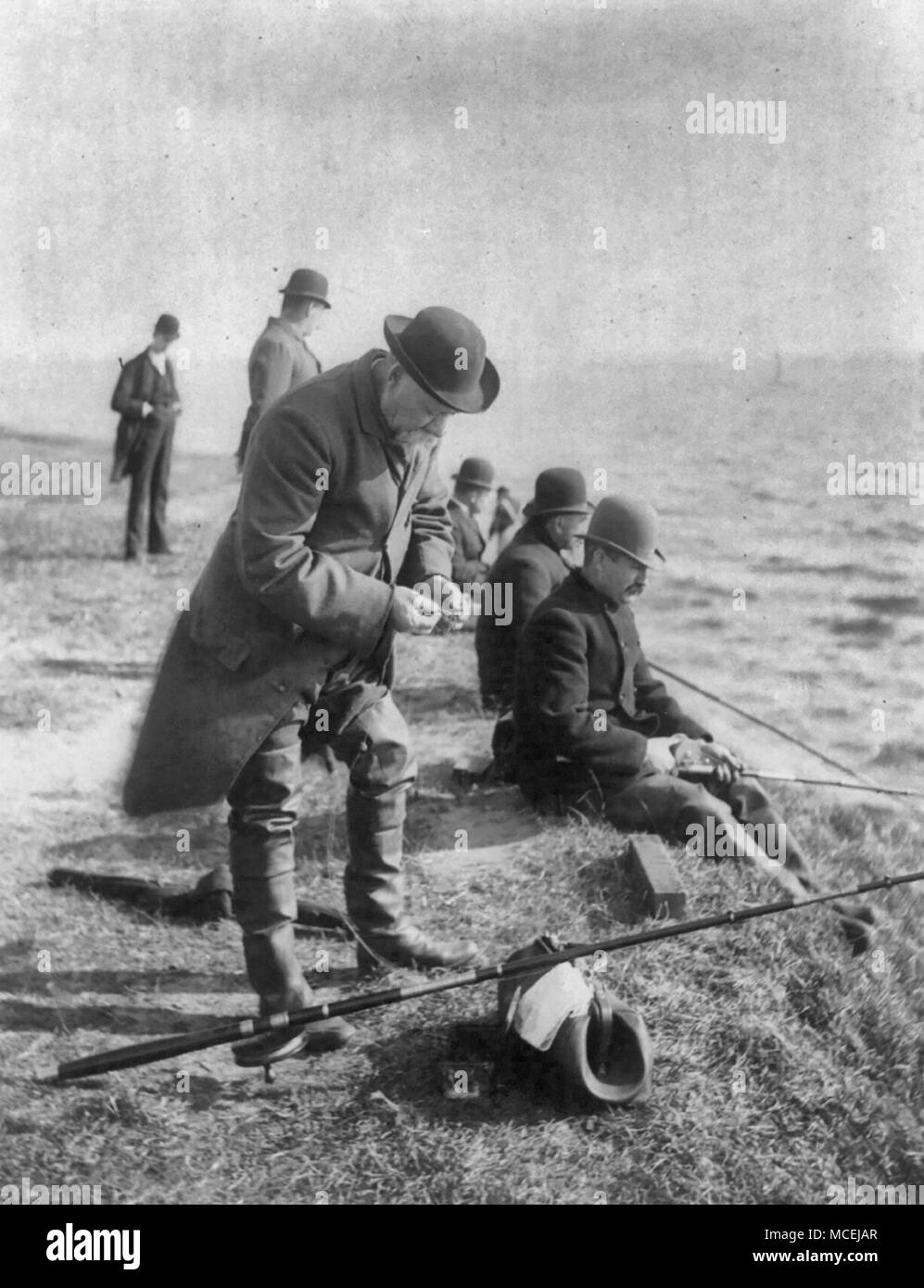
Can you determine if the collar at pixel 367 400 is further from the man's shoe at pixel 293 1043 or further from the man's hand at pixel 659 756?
the man's hand at pixel 659 756

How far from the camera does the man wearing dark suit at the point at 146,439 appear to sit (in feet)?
30.3

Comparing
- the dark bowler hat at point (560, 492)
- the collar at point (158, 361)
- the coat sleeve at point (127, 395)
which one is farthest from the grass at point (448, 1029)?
the collar at point (158, 361)

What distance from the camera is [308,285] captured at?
254 inches

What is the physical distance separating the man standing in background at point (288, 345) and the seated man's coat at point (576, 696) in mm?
2580

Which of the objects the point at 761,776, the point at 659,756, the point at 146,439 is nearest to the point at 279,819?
the point at 659,756

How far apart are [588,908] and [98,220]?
10.00ft

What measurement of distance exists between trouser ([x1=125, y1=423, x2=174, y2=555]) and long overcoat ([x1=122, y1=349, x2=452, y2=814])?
6245 mm

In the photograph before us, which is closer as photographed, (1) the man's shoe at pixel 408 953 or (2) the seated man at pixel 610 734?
(1) the man's shoe at pixel 408 953

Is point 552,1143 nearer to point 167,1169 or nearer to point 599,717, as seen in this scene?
point 167,1169

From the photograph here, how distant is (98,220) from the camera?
4504 millimetres

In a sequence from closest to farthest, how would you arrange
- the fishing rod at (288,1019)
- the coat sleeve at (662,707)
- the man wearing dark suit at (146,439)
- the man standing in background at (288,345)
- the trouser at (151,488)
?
the fishing rod at (288,1019) < the coat sleeve at (662,707) < the man standing in background at (288,345) < the man wearing dark suit at (146,439) < the trouser at (151,488)

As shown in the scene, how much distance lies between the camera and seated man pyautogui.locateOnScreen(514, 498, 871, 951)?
4.51m

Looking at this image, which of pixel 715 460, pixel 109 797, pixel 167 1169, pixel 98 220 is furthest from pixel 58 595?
pixel 715 460

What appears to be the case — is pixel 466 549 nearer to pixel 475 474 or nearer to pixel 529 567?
pixel 475 474
